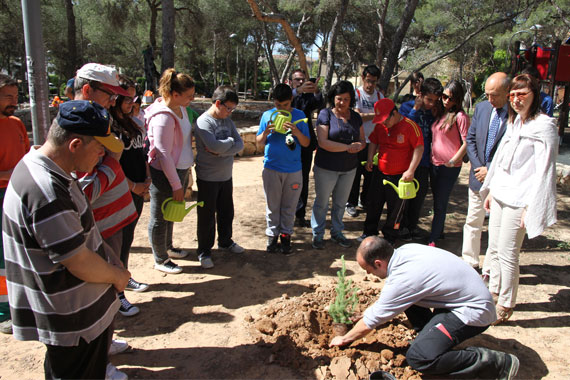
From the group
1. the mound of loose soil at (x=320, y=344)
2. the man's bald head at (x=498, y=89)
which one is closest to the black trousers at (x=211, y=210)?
the mound of loose soil at (x=320, y=344)

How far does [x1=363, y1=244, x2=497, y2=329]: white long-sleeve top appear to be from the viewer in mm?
2539

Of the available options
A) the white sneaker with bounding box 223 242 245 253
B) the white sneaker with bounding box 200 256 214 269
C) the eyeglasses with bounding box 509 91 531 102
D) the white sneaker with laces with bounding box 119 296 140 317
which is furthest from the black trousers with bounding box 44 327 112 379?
the eyeglasses with bounding box 509 91 531 102

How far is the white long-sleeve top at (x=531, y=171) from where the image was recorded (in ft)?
9.55

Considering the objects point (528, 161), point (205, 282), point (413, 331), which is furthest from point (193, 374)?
point (528, 161)

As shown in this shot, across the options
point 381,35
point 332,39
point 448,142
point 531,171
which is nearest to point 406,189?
point 448,142

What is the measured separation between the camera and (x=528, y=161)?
120 inches

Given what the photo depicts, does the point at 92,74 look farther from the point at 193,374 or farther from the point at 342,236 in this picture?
the point at 342,236

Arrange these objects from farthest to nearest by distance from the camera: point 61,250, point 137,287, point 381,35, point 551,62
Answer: point 381,35 < point 551,62 < point 137,287 < point 61,250

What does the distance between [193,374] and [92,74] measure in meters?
2.05

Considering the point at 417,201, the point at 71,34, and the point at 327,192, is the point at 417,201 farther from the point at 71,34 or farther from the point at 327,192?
the point at 71,34

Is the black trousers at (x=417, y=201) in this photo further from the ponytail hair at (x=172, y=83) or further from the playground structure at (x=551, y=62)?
the playground structure at (x=551, y=62)

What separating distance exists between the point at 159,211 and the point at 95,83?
1426 millimetres

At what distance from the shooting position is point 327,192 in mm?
4594

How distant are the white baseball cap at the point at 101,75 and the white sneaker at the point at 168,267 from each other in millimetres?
1851
